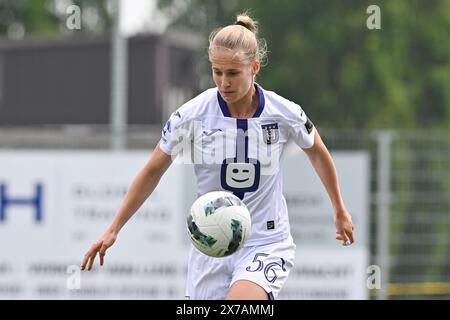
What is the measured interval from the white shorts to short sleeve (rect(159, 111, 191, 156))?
2.01 ft

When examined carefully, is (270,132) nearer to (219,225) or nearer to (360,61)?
(219,225)

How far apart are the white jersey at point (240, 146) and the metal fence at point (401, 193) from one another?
6.92 metres

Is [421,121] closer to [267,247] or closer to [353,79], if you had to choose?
[353,79]

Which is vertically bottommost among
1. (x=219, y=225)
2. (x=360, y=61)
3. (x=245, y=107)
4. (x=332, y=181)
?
(x=219, y=225)

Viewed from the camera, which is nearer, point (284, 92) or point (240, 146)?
point (240, 146)

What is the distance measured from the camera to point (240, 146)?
6.14m

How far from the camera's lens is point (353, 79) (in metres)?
29.6

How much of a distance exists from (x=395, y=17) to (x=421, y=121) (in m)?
2.99

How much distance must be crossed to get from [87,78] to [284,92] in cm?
731

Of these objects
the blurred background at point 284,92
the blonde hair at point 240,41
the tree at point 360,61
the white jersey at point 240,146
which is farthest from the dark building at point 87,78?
the blonde hair at point 240,41

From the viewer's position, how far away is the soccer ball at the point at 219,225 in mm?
5934

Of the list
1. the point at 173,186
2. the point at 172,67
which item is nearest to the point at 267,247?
the point at 173,186

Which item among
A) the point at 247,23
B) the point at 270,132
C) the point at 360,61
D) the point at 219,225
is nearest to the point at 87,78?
the point at 360,61

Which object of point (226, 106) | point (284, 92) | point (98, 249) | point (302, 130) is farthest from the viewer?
point (284, 92)
